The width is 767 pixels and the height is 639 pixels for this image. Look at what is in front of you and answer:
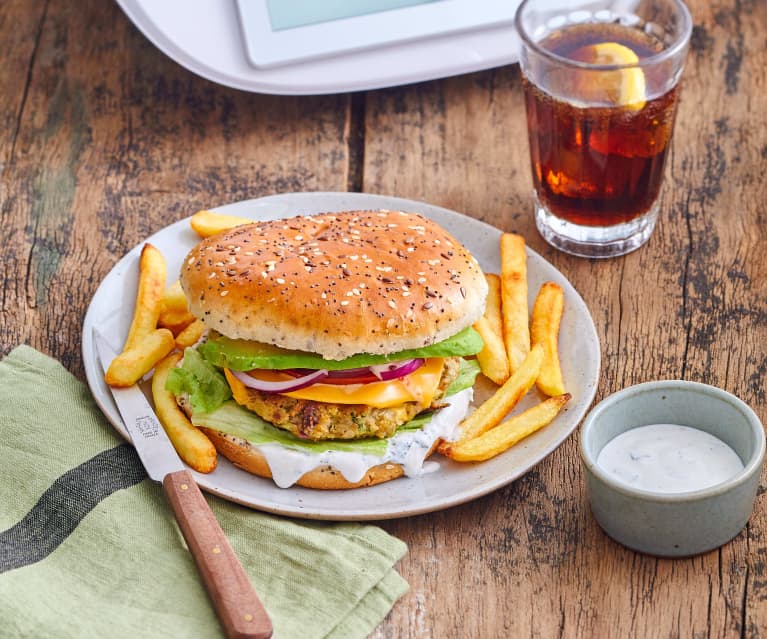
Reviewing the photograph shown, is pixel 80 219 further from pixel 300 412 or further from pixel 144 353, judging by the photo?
pixel 300 412

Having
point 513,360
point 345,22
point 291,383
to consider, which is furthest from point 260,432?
point 345,22

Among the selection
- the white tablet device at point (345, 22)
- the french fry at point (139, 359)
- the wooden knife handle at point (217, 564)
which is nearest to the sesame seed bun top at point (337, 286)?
the french fry at point (139, 359)

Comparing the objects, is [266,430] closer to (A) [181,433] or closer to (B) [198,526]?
(A) [181,433]

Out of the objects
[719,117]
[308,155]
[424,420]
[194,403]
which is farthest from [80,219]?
[719,117]

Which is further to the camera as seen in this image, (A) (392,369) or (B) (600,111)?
(B) (600,111)

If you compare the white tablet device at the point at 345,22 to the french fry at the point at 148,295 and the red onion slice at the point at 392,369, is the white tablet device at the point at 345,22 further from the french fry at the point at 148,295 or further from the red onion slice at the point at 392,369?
the red onion slice at the point at 392,369
